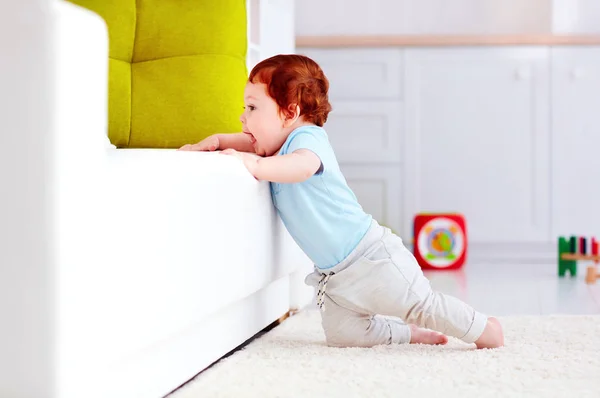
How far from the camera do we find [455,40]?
10.0ft

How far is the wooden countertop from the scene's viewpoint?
3.03 m

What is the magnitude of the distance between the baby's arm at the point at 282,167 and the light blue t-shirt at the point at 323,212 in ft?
0.15

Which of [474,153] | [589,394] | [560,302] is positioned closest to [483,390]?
[589,394]

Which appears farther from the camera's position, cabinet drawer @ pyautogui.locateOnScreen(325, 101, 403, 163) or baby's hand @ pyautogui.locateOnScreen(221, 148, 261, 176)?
cabinet drawer @ pyautogui.locateOnScreen(325, 101, 403, 163)

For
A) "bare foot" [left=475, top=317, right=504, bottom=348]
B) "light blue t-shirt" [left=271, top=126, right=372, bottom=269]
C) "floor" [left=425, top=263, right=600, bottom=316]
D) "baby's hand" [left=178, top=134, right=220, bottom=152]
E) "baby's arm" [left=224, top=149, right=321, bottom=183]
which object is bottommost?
"floor" [left=425, top=263, right=600, bottom=316]

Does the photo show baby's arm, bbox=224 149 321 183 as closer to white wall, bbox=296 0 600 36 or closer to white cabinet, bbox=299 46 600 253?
white cabinet, bbox=299 46 600 253

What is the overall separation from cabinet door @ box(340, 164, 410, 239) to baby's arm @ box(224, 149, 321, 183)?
173 centimetres

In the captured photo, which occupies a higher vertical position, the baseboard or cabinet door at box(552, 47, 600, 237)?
cabinet door at box(552, 47, 600, 237)

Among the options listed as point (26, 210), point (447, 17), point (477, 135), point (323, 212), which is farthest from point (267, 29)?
point (26, 210)

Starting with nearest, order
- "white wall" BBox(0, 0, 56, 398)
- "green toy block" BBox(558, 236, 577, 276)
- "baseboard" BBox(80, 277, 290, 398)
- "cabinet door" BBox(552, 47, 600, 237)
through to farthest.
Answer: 1. "white wall" BBox(0, 0, 56, 398)
2. "baseboard" BBox(80, 277, 290, 398)
3. "green toy block" BBox(558, 236, 577, 276)
4. "cabinet door" BBox(552, 47, 600, 237)

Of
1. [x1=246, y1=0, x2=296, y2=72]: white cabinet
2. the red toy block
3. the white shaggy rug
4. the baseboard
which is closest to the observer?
the baseboard

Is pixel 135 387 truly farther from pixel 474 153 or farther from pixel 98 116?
pixel 474 153

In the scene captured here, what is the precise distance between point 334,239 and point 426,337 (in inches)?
9.0

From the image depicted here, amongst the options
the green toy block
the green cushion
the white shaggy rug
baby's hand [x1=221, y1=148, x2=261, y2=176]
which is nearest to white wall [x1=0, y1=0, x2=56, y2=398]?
→ the white shaggy rug
